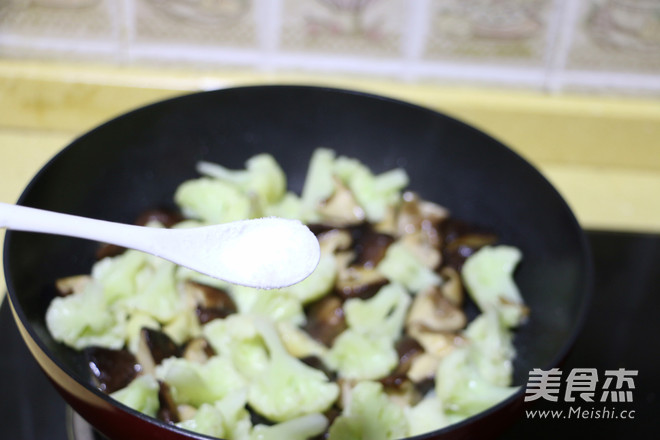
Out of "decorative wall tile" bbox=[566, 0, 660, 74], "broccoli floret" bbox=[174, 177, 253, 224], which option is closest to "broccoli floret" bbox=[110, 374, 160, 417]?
"broccoli floret" bbox=[174, 177, 253, 224]

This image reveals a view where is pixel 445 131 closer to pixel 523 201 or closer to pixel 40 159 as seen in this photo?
pixel 523 201

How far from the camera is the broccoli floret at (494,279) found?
3.12 feet

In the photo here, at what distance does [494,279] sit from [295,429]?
0.41 meters

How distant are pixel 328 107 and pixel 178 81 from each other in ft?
1.10

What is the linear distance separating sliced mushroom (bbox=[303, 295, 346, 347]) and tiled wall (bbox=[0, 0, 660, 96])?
53 cm

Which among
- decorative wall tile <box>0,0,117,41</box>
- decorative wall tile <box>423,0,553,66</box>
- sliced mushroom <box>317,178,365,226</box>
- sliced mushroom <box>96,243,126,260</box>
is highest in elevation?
decorative wall tile <box>423,0,553,66</box>

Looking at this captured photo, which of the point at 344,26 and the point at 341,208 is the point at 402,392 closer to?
the point at 341,208

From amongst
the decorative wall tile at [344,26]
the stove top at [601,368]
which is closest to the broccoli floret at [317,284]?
the stove top at [601,368]

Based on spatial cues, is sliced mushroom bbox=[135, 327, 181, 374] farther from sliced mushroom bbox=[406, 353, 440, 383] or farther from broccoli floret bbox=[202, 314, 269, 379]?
sliced mushroom bbox=[406, 353, 440, 383]

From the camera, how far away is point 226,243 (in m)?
0.62

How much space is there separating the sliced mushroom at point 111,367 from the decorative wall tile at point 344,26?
686 millimetres

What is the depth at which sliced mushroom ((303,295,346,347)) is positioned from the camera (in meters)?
0.91

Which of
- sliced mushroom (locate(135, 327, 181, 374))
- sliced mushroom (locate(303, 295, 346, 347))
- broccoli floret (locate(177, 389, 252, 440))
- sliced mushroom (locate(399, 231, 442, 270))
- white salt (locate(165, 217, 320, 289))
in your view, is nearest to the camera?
white salt (locate(165, 217, 320, 289))

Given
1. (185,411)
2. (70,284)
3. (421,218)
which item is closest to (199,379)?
(185,411)
